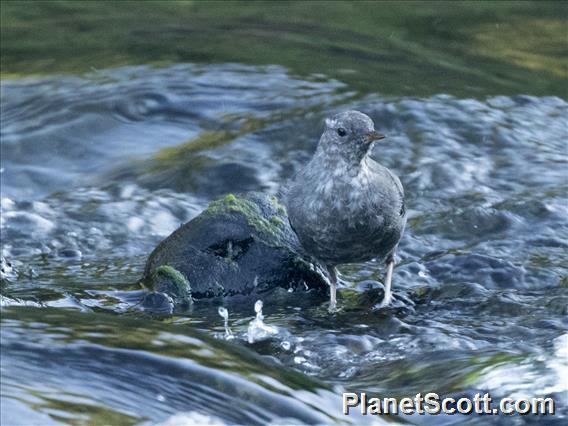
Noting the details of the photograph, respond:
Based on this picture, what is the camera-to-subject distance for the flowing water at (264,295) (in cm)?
511

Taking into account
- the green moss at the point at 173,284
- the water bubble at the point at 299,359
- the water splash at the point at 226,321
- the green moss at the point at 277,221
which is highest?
the green moss at the point at 277,221

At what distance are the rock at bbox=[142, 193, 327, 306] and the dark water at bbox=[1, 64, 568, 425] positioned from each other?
14cm

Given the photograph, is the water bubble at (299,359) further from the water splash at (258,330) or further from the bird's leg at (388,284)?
the bird's leg at (388,284)

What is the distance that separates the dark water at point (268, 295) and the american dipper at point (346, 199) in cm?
50

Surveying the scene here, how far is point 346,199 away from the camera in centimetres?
671

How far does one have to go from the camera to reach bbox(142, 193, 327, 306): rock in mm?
7293

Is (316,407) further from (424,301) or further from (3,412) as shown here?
(424,301)

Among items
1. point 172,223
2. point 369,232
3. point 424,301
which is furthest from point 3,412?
point 172,223

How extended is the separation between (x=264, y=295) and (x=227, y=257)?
35cm

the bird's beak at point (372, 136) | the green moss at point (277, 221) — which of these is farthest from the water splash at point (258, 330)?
the bird's beak at point (372, 136)

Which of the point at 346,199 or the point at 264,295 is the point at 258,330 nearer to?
the point at 264,295

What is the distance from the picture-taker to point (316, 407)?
16.6ft

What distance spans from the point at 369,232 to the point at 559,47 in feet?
22.5

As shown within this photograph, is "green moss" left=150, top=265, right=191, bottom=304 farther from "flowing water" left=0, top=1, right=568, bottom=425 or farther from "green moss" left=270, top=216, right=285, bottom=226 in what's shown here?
"green moss" left=270, top=216, right=285, bottom=226
